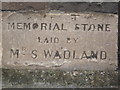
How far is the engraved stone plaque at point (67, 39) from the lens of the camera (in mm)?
2967

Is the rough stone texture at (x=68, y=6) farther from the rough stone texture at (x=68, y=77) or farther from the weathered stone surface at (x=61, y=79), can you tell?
the weathered stone surface at (x=61, y=79)

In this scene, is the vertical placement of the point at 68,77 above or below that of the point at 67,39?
below

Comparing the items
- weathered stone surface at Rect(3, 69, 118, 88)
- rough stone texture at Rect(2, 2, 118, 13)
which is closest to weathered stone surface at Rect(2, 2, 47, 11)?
rough stone texture at Rect(2, 2, 118, 13)

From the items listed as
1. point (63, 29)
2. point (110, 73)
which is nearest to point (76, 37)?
point (63, 29)

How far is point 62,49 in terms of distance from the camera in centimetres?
297

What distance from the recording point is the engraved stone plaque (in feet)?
9.73

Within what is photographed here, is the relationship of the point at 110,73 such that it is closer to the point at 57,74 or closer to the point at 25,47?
the point at 57,74

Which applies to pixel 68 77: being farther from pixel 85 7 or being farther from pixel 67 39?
pixel 85 7

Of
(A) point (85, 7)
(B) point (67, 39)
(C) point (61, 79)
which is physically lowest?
(C) point (61, 79)

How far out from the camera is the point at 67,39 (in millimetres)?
2971

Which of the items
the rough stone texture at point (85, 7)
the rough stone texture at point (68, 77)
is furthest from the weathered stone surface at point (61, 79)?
the rough stone texture at point (85, 7)

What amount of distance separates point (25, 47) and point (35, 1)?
260 mm

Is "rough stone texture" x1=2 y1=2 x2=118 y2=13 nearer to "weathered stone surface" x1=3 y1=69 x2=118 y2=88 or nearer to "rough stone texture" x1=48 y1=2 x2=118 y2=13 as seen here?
"rough stone texture" x1=48 y1=2 x2=118 y2=13

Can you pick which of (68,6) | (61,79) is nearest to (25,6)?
(68,6)
